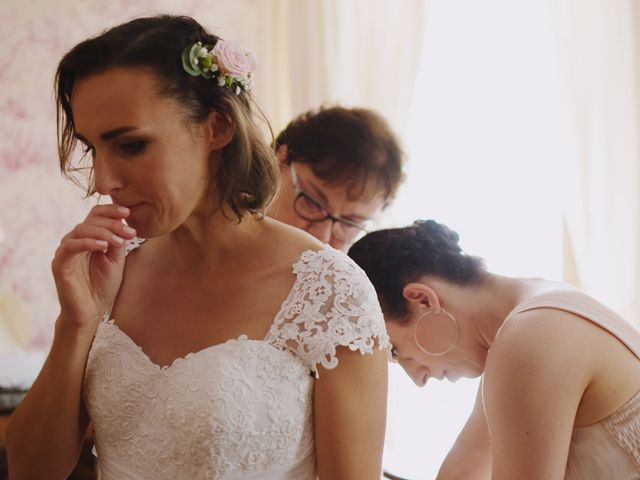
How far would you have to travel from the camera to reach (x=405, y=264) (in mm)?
1852

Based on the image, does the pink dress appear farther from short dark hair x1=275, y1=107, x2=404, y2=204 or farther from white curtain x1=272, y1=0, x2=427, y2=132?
white curtain x1=272, y1=0, x2=427, y2=132

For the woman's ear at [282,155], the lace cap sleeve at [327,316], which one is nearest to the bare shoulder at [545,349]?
the lace cap sleeve at [327,316]

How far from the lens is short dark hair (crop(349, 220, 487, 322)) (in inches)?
72.5

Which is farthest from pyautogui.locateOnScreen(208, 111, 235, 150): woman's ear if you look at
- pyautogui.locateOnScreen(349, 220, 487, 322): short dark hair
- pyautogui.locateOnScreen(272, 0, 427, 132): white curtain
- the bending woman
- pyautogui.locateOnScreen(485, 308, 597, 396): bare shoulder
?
pyautogui.locateOnScreen(272, 0, 427, 132): white curtain

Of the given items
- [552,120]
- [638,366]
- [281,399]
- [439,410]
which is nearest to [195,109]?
[281,399]

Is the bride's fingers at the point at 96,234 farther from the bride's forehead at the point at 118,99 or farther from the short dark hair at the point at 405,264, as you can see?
the short dark hair at the point at 405,264

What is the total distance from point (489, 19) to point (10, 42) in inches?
78.9

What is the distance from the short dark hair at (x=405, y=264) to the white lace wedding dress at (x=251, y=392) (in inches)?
15.8

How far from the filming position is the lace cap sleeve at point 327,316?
137 cm

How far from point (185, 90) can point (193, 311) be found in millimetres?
410

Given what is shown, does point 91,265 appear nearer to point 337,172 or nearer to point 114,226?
point 114,226

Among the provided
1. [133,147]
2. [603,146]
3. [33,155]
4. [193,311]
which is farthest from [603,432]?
[33,155]

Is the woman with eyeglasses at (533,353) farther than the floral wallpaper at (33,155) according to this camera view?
No

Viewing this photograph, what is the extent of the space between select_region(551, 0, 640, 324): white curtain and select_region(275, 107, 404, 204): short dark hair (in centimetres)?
97
